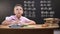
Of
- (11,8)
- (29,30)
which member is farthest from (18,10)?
(29,30)

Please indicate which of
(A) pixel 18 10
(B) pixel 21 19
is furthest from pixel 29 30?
(A) pixel 18 10

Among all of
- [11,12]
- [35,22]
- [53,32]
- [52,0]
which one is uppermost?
[52,0]

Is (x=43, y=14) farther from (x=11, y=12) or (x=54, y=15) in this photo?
(x=11, y=12)

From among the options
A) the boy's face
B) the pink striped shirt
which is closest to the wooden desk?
the pink striped shirt

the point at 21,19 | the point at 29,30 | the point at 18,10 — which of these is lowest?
the point at 29,30

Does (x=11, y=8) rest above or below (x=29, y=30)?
above

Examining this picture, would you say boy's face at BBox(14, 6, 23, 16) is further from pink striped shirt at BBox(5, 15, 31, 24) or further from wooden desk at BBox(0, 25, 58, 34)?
wooden desk at BBox(0, 25, 58, 34)

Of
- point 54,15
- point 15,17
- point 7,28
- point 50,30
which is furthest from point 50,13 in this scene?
point 7,28

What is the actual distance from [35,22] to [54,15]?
1.10ft

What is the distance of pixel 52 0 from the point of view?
7.92 feet

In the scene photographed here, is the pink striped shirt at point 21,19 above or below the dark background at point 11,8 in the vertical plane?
below

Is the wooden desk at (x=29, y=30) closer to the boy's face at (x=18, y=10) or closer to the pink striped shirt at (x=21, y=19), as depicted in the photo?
the pink striped shirt at (x=21, y=19)

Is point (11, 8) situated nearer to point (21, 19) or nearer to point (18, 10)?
point (18, 10)

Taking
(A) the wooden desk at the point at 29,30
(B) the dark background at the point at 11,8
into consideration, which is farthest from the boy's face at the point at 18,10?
(A) the wooden desk at the point at 29,30
